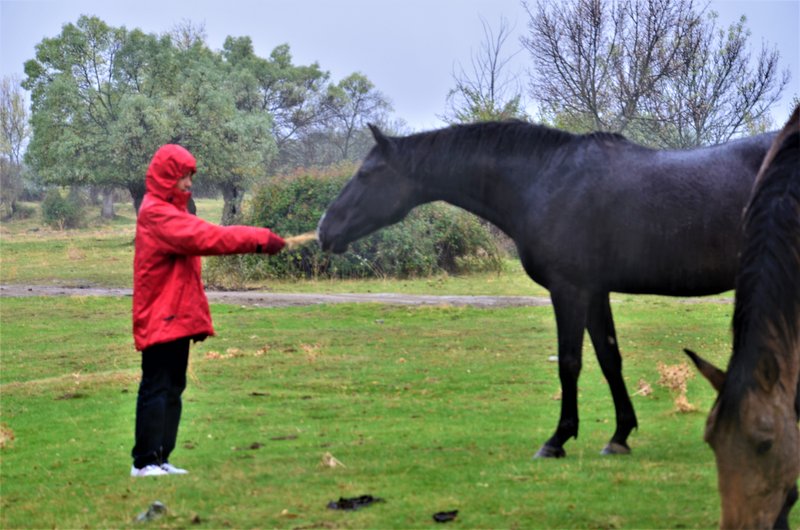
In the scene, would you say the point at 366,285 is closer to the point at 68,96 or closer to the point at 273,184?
the point at 273,184

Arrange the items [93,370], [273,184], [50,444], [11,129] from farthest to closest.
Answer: [11,129] → [273,184] → [93,370] → [50,444]

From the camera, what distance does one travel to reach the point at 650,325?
17.1 metres

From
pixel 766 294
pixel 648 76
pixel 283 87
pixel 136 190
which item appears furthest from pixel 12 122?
pixel 766 294

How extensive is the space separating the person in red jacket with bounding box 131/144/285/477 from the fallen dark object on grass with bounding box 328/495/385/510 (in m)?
1.57

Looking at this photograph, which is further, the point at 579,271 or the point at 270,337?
the point at 270,337

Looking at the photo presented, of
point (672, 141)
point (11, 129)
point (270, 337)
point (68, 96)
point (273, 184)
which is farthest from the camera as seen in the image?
point (11, 129)

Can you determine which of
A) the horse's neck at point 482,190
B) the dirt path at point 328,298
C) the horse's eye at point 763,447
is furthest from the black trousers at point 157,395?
the dirt path at point 328,298

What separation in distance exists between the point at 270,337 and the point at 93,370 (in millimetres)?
3318

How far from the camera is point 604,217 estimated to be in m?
7.68

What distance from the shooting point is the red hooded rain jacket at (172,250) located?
702 cm

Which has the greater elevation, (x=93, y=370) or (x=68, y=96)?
(x=68, y=96)

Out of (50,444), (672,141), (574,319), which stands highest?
(672,141)

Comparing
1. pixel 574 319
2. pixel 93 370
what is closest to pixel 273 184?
pixel 93 370

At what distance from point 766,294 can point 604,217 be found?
3.27m
